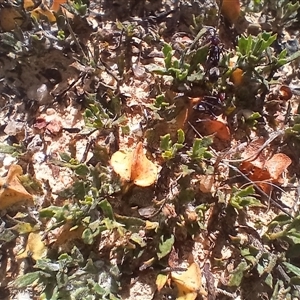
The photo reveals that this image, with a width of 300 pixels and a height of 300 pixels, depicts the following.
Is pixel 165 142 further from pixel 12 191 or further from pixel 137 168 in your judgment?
pixel 12 191

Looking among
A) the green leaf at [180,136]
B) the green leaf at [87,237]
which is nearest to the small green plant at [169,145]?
the green leaf at [180,136]

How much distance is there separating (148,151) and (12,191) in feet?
2.18

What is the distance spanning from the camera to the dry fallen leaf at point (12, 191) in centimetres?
240

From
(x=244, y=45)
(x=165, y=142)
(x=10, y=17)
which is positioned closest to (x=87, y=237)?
(x=165, y=142)

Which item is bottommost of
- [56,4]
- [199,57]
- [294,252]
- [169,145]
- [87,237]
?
[294,252]

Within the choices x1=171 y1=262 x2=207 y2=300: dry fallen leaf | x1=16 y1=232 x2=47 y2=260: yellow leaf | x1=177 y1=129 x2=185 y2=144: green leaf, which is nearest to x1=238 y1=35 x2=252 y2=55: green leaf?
x1=177 y1=129 x2=185 y2=144: green leaf

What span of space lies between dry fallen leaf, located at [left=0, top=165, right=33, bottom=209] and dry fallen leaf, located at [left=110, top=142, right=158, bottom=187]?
0.42 m

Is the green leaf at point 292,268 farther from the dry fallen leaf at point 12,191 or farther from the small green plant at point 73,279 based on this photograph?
the dry fallen leaf at point 12,191

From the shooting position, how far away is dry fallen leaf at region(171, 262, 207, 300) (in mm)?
2258

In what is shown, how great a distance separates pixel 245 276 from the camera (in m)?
2.39

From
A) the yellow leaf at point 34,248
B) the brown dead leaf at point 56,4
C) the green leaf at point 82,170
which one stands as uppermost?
the brown dead leaf at point 56,4

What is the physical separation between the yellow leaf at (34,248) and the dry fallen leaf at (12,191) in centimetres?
18

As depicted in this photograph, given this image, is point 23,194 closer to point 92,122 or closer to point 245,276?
point 92,122

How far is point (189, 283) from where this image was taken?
227cm
